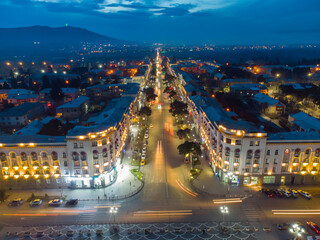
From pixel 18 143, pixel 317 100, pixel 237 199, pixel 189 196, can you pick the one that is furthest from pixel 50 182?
pixel 317 100

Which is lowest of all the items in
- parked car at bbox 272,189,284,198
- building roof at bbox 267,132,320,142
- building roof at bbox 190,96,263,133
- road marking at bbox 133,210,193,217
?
road marking at bbox 133,210,193,217

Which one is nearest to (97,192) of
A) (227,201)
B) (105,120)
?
(105,120)

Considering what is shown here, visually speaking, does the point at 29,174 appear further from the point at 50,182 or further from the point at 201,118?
the point at 201,118

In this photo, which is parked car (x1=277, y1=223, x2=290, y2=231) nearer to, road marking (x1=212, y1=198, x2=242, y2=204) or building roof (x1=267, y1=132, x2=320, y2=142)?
road marking (x1=212, y1=198, x2=242, y2=204)

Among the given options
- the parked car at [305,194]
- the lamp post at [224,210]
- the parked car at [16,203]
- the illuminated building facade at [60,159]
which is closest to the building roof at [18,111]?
the illuminated building facade at [60,159]

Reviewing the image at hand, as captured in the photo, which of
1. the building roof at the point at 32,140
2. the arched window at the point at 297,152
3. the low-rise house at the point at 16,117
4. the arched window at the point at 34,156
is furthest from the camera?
the low-rise house at the point at 16,117

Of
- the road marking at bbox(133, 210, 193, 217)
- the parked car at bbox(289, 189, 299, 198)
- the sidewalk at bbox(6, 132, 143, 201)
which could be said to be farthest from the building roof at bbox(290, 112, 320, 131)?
the sidewalk at bbox(6, 132, 143, 201)

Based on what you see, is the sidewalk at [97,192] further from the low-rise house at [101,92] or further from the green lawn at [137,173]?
the low-rise house at [101,92]

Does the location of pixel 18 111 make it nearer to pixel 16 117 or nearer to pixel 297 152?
pixel 16 117

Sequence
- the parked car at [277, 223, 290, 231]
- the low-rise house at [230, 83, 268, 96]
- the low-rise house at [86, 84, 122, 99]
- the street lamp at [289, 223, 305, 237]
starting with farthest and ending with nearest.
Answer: the low-rise house at [86, 84, 122, 99]
the low-rise house at [230, 83, 268, 96]
the parked car at [277, 223, 290, 231]
the street lamp at [289, 223, 305, 237]
